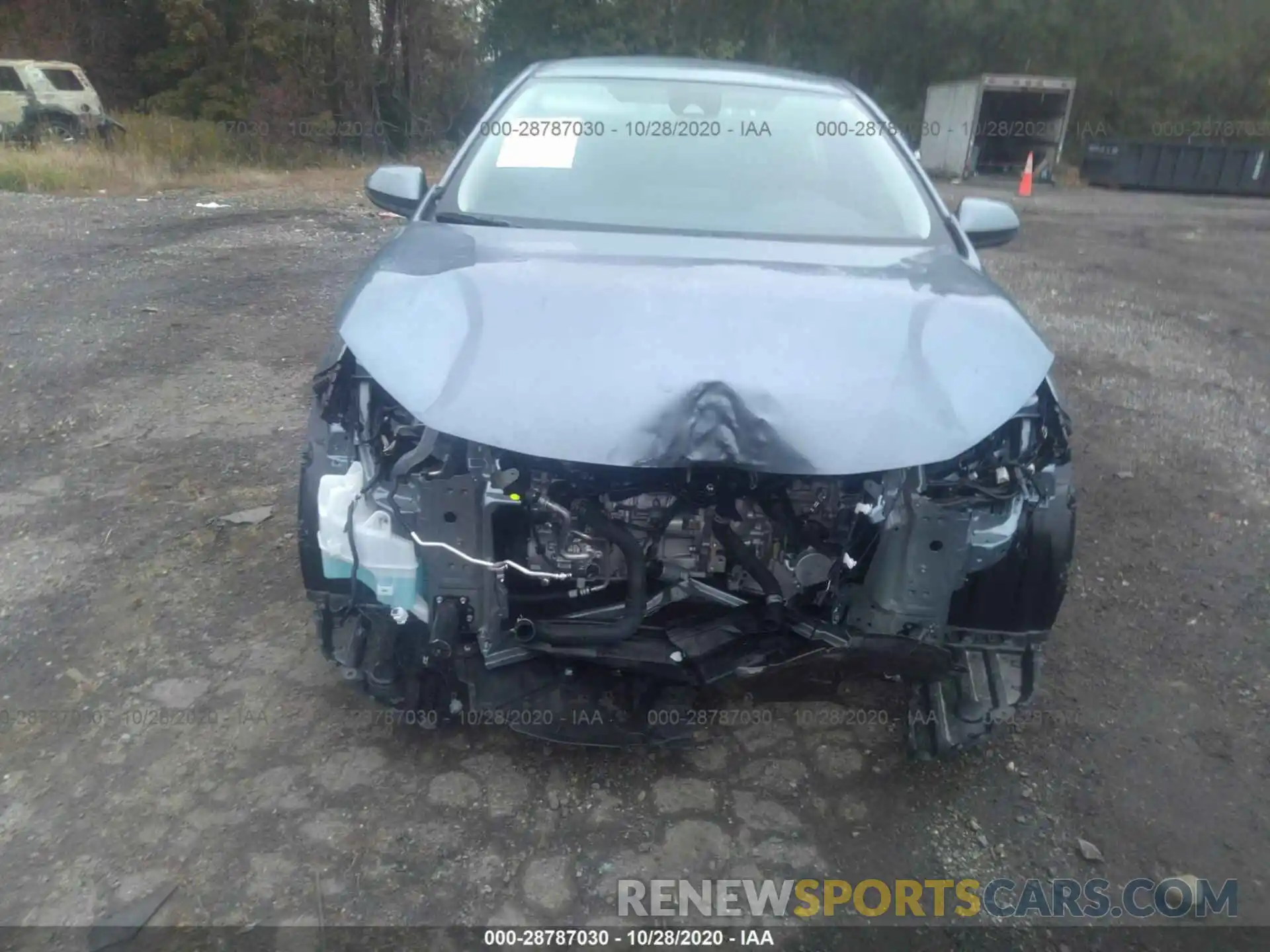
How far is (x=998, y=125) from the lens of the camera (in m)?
21.2

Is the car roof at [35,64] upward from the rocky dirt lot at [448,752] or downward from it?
upward

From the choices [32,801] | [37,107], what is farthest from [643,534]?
[37,107]

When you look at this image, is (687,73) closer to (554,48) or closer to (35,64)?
(35,64)

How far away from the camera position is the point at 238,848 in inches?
86.1

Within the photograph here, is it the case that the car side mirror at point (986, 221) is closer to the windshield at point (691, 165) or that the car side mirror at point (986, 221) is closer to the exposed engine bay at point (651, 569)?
the windshield at point (691, 165)

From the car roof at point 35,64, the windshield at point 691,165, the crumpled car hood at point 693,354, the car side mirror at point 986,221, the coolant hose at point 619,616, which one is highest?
the car roof at point 35,64

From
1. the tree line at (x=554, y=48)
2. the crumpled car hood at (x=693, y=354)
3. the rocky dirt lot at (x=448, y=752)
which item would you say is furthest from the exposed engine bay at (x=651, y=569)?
the tree line at (x=554, y=48)

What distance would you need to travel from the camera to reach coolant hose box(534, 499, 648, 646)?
83.4 inches

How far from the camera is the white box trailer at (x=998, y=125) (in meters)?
19.8

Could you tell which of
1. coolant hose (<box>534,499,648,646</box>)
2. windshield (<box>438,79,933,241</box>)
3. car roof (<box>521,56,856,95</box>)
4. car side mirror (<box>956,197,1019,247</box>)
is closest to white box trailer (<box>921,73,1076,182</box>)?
car roof (<box>521,56,856,95</box>)

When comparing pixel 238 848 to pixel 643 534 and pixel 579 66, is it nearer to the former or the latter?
pixel 643 534

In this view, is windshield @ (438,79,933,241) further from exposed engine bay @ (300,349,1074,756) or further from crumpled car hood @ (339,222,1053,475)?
exposed engine bay @ (300,349,1074,756)

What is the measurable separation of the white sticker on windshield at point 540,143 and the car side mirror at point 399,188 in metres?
0.33

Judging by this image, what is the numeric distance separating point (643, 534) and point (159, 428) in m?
3.18
